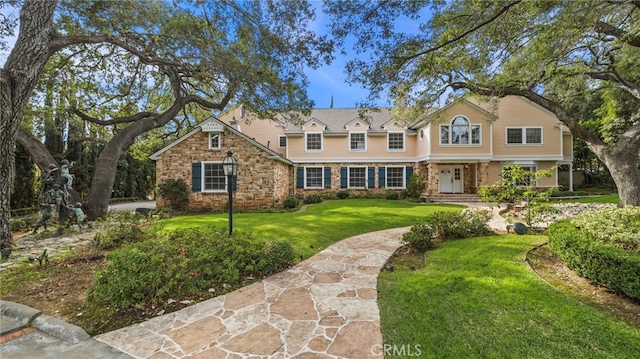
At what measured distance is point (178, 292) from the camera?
3918 mm

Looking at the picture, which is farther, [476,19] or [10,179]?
[10,179]

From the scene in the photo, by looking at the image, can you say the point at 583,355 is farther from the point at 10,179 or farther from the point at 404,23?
the point at 10,179

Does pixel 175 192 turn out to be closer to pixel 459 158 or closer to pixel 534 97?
pixel 534 97

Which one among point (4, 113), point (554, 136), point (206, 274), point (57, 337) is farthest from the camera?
point (554, 136)

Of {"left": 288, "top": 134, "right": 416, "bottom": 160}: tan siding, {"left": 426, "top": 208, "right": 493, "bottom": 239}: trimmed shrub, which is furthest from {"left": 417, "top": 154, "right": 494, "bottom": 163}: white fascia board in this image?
{"left": 426, "top": 208, "right": 493, "bottom": 239}: trimmed shrub

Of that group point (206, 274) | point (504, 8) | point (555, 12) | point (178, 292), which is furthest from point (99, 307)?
point (555, 12)

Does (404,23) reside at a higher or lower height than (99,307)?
higher

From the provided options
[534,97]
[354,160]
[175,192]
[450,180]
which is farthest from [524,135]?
[175,192]

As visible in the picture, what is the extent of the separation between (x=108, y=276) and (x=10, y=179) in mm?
6026

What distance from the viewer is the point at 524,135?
703 inches

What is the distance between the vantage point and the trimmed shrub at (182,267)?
358cm

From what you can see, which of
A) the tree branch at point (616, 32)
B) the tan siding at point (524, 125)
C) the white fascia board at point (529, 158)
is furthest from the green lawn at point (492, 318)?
the tan siding at point (524, 125)

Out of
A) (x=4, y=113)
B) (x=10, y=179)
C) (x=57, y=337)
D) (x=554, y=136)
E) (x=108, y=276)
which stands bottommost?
(x=57, y=337)

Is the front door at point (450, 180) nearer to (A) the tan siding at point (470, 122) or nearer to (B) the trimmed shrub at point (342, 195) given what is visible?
(A) the tan siding at point (470, 122)
